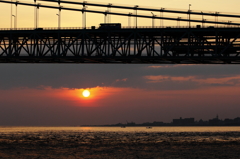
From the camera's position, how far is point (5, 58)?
84.2 m

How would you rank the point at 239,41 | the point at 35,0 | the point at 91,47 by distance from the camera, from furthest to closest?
1. the point at 35,0
2. the point at 91,47
3. the point at 239,41

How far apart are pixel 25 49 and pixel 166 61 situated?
25995 millimetres

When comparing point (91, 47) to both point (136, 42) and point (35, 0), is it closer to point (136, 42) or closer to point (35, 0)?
point (136, 42)

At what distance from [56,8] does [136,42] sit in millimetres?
22239

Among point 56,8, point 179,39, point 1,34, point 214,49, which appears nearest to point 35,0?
point 56,8

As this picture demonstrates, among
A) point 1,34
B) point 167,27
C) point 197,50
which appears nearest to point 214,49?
point 197,50

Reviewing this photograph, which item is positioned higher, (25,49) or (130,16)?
(130,16)

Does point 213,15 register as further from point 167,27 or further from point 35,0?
point 35,0

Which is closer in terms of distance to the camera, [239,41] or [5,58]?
[239,41]

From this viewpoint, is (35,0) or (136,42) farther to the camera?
(35,0)

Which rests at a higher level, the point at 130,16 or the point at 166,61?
the point at 130,16

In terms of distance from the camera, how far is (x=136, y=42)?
79125 mm

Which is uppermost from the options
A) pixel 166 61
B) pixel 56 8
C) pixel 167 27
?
pixel 56 8

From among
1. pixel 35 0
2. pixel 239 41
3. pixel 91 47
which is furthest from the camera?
pixel 35 0
